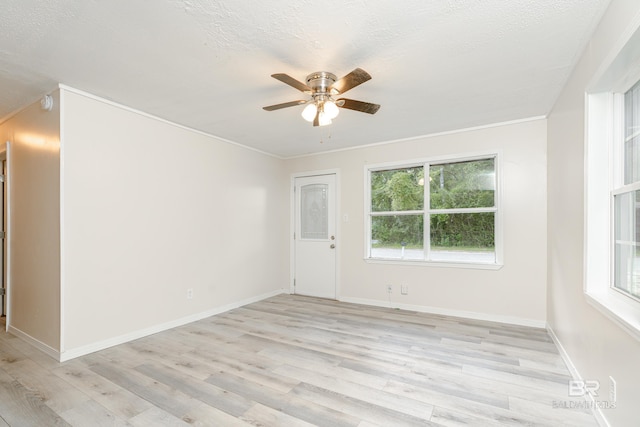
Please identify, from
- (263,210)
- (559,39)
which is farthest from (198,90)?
(559,39)

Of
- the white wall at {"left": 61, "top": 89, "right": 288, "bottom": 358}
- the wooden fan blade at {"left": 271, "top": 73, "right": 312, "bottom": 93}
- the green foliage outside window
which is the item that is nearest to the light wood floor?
the white wall at {"left": 61, "top": 89, "right": 288, "bottom": 358}

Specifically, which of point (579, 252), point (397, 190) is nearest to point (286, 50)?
point (579, 252)

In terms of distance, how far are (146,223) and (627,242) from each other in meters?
4.02

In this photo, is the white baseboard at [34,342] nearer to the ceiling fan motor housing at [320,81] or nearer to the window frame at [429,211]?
the ceiling fan motor housing at [320,81]

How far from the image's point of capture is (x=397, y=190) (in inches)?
175

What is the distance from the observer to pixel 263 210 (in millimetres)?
4953

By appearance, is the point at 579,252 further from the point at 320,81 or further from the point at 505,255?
the point at 320,81

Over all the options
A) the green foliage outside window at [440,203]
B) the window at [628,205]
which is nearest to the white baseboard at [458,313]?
the green foliage outside window at [440,203]

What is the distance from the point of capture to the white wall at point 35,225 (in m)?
2.70

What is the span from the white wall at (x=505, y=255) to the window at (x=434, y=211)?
152mm

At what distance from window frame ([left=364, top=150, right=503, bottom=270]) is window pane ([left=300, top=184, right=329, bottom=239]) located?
0.75 meters

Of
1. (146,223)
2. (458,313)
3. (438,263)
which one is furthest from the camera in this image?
(438,263)

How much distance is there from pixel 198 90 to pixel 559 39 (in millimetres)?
2798

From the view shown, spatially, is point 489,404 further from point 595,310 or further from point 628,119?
point 628,119
